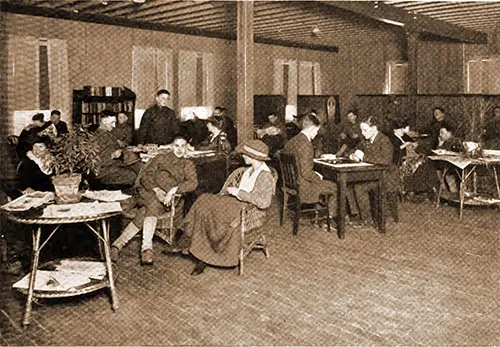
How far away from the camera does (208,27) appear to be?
11.6m

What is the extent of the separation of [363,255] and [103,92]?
612cm

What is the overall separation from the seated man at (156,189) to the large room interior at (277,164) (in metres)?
0.20

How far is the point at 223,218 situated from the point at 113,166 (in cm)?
211

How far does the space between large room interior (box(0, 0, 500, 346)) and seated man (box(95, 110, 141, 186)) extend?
33.7 inches

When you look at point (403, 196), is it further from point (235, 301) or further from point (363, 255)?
point (235, 301)

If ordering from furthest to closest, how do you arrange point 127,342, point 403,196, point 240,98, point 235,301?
point 403,196 < point 240,98 < point 235,301 < point 127,342

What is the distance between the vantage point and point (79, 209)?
3584 millimetres

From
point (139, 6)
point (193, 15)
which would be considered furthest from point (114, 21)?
point (193, 15)

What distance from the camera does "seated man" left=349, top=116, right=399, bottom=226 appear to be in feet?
19.5

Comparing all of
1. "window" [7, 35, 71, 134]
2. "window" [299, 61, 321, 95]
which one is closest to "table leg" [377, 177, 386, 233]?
"window" [7, 35, 71, 134]

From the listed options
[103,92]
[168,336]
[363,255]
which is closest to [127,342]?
[168,336]

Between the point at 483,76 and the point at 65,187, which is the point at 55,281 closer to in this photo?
the point at 65,187

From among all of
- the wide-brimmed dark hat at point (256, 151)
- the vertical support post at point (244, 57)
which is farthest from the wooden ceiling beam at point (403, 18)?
the wide-brimmed dark hat at point (256, 151)

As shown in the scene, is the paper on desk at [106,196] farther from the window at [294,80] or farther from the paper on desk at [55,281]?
the window at [294,80]
